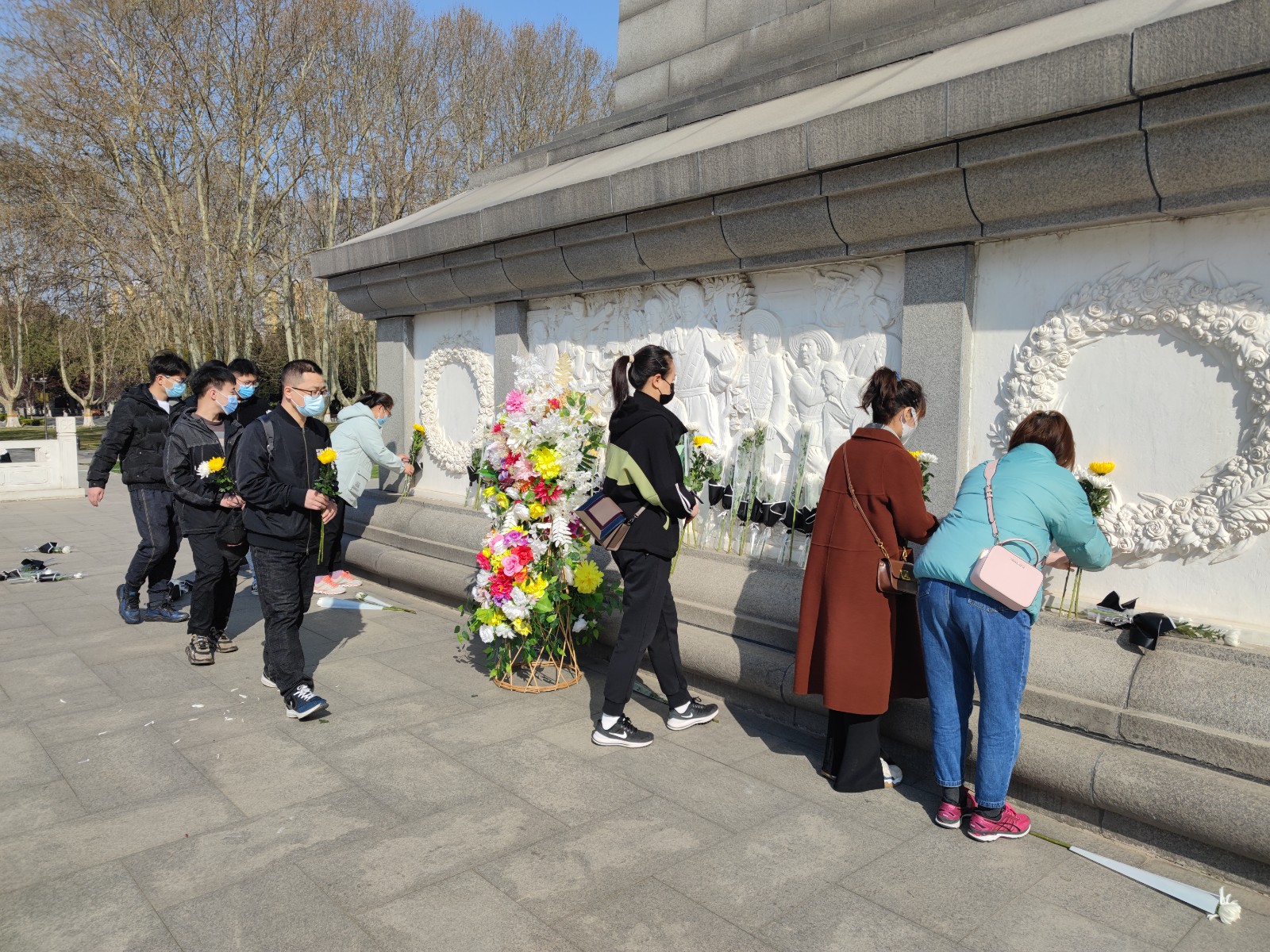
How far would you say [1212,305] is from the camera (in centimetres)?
364

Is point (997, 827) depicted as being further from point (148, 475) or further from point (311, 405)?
point (148, 475)

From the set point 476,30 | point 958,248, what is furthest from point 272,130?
point 958,248

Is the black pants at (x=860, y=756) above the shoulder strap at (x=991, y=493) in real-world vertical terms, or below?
below

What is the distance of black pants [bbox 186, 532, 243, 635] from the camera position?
5531 millimetres

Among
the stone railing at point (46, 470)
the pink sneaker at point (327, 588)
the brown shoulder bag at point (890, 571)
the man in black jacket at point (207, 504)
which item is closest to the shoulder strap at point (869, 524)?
the brown shoulder bag at point (890, 571)

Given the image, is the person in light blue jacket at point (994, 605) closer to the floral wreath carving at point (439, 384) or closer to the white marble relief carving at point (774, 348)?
the white marble relief carving at point (774, 348)

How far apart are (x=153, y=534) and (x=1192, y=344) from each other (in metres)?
6.18

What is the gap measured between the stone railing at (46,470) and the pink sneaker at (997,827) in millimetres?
14543

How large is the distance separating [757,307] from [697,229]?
0.56 m

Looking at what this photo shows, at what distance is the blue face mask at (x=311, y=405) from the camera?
15.2ft

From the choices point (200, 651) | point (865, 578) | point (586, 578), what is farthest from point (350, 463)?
point (865, 578)

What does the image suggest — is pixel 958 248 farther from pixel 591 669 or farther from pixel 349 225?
pixel 349 225

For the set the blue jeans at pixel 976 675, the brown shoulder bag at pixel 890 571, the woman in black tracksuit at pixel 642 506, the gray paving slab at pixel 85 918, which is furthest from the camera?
the woman in black tracksuit at pixel 642 506

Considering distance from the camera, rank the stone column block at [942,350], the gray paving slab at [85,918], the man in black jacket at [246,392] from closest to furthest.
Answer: the gray paving slab at [85,918] → the stone column block at [942,350] → the man in black jacket at [246,392]
